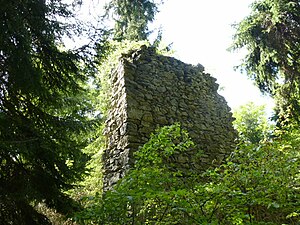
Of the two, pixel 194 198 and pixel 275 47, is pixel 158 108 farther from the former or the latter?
pixel 275 47

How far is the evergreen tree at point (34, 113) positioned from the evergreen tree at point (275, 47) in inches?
194

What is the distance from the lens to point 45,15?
358cm

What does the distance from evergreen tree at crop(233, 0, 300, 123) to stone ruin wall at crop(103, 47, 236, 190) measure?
146cm

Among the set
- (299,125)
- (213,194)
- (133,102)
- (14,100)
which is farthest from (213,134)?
(14,100)

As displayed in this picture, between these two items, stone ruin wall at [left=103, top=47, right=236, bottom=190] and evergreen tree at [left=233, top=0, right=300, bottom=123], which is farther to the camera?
evergreen tree at [left=233, top=0, right=300, bottom=123]

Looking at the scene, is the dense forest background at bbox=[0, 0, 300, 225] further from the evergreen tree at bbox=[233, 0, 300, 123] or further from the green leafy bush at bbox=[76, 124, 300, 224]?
the evergreen tree at bbox=[233, 0, 300, 123]

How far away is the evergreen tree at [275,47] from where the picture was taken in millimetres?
6766

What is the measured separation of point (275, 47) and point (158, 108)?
11.8 feet

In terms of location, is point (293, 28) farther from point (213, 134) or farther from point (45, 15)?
point (45, 15)

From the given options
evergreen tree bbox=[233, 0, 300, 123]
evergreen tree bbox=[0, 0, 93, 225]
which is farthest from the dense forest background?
evergreen tree bbox=[233, 0, 300, 123]

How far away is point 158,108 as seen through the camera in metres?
5.36

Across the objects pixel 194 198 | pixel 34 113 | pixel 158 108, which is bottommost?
pixel 194 198

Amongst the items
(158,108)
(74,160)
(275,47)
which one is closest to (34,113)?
(74,160)

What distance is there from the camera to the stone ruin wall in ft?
15.9
